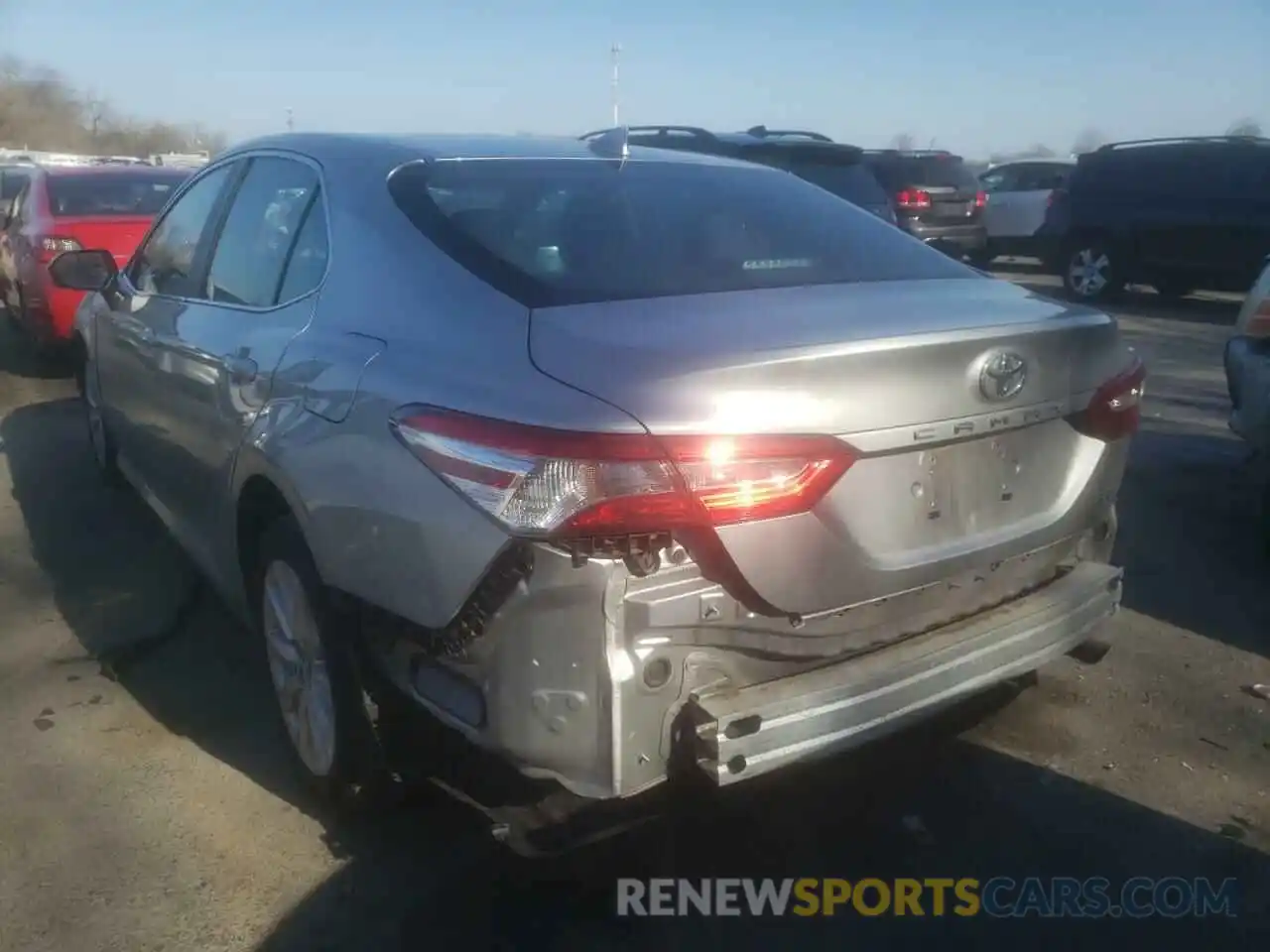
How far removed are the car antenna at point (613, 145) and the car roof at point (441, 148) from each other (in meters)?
0.02

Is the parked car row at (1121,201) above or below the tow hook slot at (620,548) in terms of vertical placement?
below

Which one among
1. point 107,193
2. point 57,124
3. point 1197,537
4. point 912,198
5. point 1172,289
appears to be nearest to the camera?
point 1197,537

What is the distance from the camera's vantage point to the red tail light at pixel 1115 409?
288 cm

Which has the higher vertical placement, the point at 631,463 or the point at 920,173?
the point at 631,463

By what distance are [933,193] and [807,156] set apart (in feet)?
22.2

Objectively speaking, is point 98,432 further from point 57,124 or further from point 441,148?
point 57,124

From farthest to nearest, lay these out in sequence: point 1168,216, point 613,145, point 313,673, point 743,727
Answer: point 1168,216 → point 613,145 → point 313,673 → point 743,727

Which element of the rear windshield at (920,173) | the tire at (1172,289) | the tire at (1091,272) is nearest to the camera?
the tire at (1172,289)

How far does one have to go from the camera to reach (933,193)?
52.9ft

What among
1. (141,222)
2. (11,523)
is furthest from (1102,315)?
(141,222)

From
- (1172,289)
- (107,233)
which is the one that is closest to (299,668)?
(107,233)

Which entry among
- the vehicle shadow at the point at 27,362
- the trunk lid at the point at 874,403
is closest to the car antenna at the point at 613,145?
the trunk lid at the point at 874,403

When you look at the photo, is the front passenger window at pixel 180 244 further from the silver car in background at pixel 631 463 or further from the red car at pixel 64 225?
the red car at pixel 64 225

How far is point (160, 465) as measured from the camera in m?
4.24
